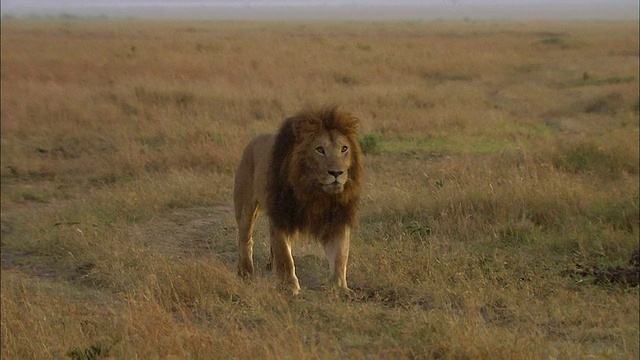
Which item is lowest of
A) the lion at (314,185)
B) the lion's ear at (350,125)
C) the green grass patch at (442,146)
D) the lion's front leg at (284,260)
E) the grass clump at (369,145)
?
the green grass patch at (442,146)

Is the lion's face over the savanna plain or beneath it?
over

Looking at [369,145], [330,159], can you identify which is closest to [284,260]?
[330,159]

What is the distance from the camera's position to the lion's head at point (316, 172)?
552 cm

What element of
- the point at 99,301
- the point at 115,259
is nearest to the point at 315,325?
the point at 99,301

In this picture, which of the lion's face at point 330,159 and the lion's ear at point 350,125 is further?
the lion's ear at point 350,125

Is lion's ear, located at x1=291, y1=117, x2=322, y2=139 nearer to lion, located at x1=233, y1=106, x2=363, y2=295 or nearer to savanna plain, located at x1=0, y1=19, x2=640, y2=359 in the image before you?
lion, located at x1=233, y1=106, x2=363, y2=295

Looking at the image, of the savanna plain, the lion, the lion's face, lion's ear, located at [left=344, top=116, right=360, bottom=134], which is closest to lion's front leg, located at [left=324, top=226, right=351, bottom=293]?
the lion

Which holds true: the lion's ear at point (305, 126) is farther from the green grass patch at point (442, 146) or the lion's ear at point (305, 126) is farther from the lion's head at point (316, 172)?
the green grass patch at point (442, 146)

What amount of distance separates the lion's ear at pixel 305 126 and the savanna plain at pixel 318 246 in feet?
3.35

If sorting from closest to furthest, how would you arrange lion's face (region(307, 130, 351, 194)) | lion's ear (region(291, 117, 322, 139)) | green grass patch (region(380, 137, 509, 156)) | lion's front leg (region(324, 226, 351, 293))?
lion's face (region(307, 130, 351, 194))
lion's ear (region(291, 117, 322, 139))
lion's front leg (region(324, 226, 351, 293))
green grass patch (region(380, 137, 509, 156))

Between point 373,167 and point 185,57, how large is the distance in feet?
52.4

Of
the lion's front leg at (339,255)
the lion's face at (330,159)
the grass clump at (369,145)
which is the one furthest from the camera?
the grass clump at (369,145)

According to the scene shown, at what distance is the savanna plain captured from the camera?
489cm

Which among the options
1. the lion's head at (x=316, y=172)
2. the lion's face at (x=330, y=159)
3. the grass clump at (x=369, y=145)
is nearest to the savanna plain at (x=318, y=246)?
the grass clump at (x=369, y=145)
